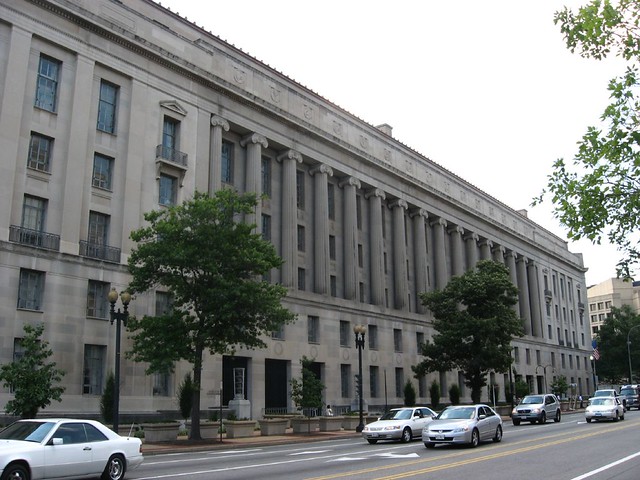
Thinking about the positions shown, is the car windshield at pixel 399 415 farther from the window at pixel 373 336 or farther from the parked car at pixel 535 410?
the window at pixel 373 336

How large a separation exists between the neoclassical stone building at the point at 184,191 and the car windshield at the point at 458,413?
529 inches

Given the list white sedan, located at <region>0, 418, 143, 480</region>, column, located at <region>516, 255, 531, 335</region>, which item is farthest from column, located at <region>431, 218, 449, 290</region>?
A: white sedan, located at <region>0, 418, 143, 480</region>

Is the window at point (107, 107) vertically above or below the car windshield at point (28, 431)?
above

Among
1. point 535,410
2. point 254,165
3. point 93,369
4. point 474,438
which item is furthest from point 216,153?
point 474,438

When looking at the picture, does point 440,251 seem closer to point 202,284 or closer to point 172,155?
point 172,155

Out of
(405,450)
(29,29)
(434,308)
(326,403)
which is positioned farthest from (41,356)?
(434,308)

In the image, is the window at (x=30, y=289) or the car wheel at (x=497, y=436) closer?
the car wheel at (x=497, y=436)

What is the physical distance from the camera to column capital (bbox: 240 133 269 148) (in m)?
46.9

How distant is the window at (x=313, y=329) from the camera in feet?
160

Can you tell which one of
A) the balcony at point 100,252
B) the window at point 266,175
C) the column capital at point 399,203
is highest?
the column capital at point 399,203

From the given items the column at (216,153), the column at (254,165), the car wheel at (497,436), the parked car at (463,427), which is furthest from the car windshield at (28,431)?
the column at (254,165)

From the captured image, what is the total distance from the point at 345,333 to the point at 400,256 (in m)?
12.6

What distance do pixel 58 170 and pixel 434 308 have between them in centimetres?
3115

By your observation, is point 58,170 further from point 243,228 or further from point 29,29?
point 243,228
